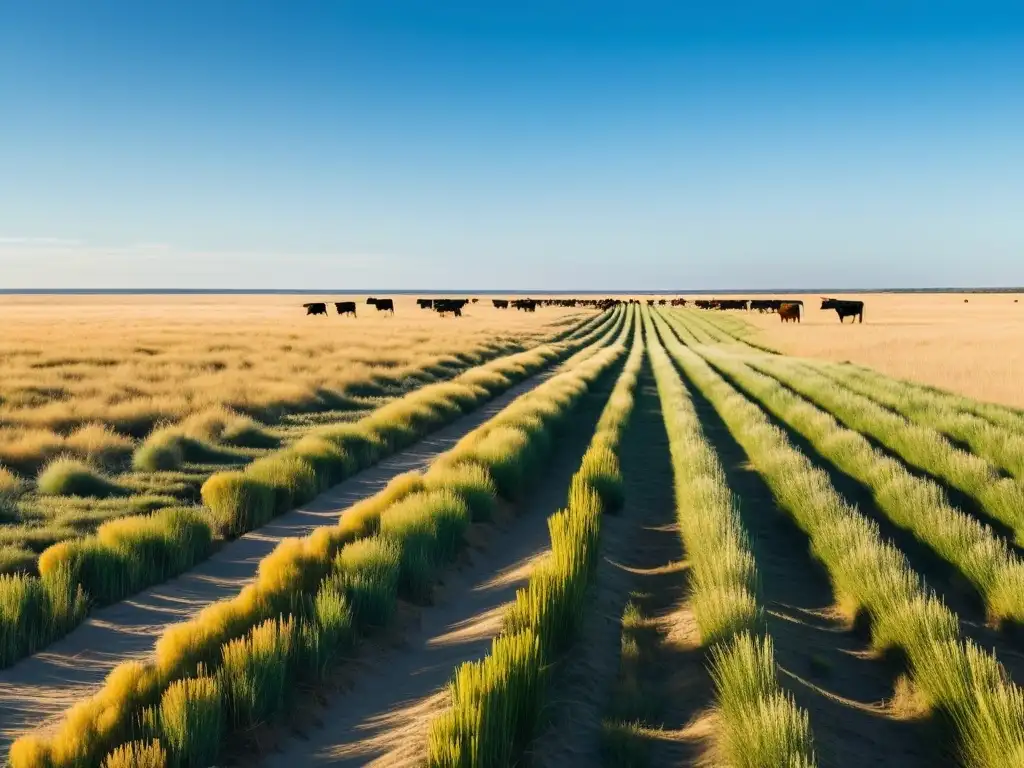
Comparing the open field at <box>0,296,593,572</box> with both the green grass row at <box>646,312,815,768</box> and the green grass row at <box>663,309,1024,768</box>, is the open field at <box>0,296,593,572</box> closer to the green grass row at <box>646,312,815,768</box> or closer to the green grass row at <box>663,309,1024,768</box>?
the green grass row at <box>646,312,815,768</box>

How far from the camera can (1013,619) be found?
5.62 m

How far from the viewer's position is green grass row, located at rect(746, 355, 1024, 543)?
8.38 meters

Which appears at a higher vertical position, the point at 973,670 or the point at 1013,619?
the point at 973,670

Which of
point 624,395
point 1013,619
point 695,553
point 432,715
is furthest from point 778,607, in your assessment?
point 624,395

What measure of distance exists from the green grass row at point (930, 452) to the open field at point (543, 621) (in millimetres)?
84

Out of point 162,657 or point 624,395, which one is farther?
point 624,395

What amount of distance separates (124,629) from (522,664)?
3.81m

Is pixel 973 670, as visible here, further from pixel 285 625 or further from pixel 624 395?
pixel 624 395

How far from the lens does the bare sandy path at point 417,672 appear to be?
430 cm

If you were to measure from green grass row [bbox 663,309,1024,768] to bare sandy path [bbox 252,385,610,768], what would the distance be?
9.25ft

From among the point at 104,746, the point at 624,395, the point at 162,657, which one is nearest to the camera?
the point at 104,746

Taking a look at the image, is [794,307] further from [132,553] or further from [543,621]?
[543,621]

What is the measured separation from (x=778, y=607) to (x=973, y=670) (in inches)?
96.6

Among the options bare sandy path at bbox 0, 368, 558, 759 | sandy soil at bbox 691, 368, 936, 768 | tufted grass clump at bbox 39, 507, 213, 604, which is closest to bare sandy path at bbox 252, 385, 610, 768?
bare sandy path at bbox 0, 368, 558, 759
